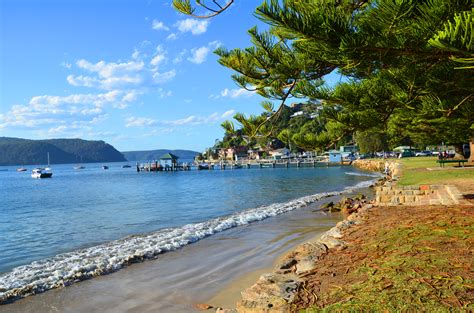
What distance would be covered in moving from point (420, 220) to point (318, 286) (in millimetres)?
3718

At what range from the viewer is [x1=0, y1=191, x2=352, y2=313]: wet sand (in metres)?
5.50

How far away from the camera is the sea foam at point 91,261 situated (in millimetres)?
6727

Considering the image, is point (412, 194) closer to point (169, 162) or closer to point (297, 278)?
point (297, 278)

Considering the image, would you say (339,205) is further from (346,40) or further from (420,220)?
(346,40)

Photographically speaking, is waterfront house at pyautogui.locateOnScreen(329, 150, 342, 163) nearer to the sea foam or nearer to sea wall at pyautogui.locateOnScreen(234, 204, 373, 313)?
the sea foam

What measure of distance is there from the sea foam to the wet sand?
0.99ft

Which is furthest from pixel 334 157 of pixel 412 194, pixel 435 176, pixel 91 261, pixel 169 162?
pixel 91 261

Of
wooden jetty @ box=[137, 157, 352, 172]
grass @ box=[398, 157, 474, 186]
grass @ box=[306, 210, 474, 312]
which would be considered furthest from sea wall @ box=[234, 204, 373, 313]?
wooden jetty @ box=[137, 157, 352, 172]

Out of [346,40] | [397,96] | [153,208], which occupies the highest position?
[346,40]

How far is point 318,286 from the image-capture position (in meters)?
4.09

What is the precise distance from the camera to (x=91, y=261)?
27.6 feet

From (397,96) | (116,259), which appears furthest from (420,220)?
(116,259)

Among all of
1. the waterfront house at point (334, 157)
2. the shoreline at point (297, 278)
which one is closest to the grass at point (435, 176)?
the shoreline at point (297, 278)

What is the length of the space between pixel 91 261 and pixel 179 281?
2949 millimetres
